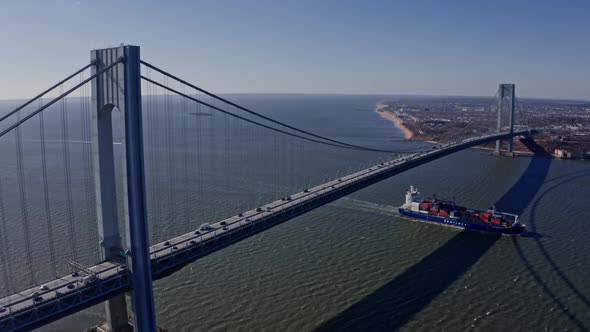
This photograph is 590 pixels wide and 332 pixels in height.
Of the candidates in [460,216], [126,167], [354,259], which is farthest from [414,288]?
[126,167]

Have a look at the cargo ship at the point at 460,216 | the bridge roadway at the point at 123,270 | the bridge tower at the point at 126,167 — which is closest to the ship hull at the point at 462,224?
the cargo ship at the point at 460,216

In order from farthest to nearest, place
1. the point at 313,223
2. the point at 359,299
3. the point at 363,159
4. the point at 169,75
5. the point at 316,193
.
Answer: the point at 363,159, the point at 313,223, the point at 316,193, the point at 359,299, the point at 169,75

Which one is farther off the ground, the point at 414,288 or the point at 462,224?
the point at 462,224

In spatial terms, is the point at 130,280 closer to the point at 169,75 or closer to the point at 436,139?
the point at 169,75

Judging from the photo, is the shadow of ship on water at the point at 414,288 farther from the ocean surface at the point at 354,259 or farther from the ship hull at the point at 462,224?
the ship hull at the point at 462,224

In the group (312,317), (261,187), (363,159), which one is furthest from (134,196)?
(363,159)

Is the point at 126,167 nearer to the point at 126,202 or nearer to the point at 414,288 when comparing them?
the point at 126,202
